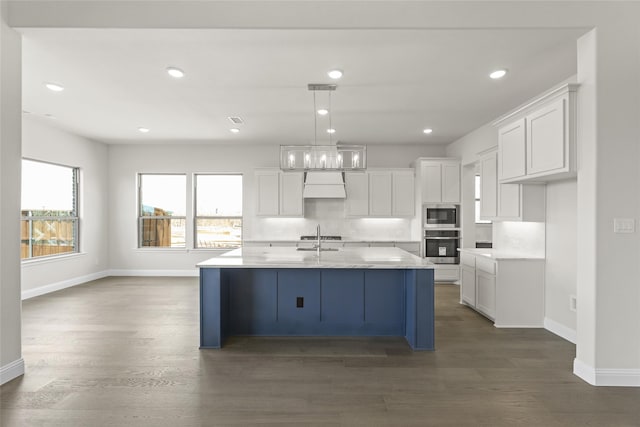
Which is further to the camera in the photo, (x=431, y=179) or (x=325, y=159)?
(x=431, y=179)

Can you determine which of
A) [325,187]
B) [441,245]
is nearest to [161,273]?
[325,187]

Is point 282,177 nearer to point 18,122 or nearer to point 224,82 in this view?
point 224,82

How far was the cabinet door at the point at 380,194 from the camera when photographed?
7199 mm

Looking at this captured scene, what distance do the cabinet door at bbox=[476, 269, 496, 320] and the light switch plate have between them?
1.75m

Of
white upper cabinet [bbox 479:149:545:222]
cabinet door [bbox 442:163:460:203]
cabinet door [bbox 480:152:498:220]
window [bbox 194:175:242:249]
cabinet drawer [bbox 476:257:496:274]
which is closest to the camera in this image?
white upper cabinet [bbox 479:149:545:222]

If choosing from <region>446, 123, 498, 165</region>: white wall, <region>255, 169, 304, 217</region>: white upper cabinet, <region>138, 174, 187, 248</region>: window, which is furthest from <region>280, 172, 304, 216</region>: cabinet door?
<region>446, 123, 498, 165</region>: white wall

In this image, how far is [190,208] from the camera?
25.1 feet

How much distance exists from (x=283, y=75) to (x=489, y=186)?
3182 mm

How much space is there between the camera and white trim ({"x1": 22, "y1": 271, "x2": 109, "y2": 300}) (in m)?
5.76

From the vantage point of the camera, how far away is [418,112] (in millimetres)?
5184

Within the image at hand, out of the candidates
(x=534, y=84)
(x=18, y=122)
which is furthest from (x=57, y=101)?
(x=534, y=84)

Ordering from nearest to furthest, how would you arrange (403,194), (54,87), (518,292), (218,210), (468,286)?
1. (54,87)
2. (518,292)
3. (468,286)
4. (403,194)
5. (218,210)

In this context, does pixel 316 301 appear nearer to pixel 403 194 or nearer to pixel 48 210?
pixel 403 194

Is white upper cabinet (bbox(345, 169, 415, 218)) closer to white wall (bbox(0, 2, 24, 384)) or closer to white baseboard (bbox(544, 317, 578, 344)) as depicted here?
white baseboard (bbox(544, 317, 578, 344))
